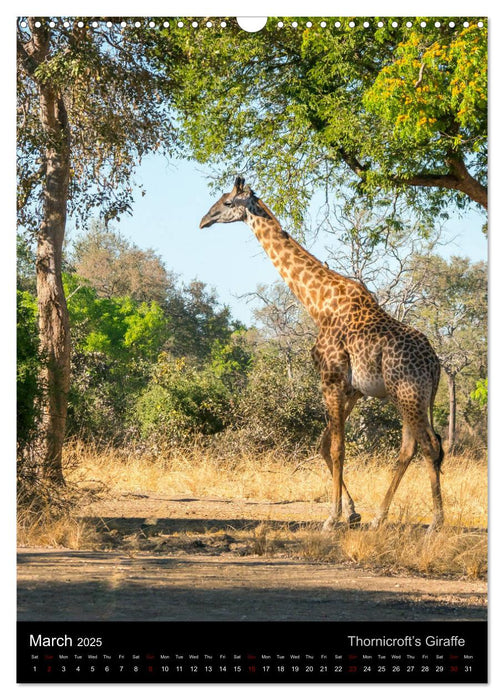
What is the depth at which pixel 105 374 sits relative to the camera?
15406 millimetres

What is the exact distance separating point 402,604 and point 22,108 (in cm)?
627

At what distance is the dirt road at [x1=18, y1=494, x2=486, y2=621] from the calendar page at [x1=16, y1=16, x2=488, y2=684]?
34 millimetres

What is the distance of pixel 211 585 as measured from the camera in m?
5.98

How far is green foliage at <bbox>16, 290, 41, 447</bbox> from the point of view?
7.96m

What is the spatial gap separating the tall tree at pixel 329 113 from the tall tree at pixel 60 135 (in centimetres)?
63

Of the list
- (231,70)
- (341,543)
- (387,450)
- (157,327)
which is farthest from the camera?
(157,327)

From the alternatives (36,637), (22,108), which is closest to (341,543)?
(36,637)

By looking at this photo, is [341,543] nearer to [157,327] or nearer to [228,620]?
[228,620]

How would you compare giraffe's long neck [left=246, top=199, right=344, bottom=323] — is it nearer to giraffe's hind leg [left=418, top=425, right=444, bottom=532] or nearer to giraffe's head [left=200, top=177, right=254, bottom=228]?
giraffe's head [left=200, top=177, right=254, bottom=228]

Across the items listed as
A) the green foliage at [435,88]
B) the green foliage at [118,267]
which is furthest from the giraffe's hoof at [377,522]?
the green foliage at [118,267]

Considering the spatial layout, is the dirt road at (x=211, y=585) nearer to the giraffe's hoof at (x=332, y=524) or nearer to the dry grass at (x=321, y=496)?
the dry grass at (x=321, y=496)

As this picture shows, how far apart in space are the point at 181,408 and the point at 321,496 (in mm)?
3578

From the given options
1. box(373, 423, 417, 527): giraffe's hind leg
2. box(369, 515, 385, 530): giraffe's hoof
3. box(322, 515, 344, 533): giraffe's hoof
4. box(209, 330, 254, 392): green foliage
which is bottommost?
box(322, 515, 344, 533): giraffe's hoof

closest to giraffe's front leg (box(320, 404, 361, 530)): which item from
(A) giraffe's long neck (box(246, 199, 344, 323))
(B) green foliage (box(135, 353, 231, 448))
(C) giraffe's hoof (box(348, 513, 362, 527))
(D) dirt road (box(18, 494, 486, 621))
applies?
(C) giraffe's hoof (box(348, 513, 362, 527))
